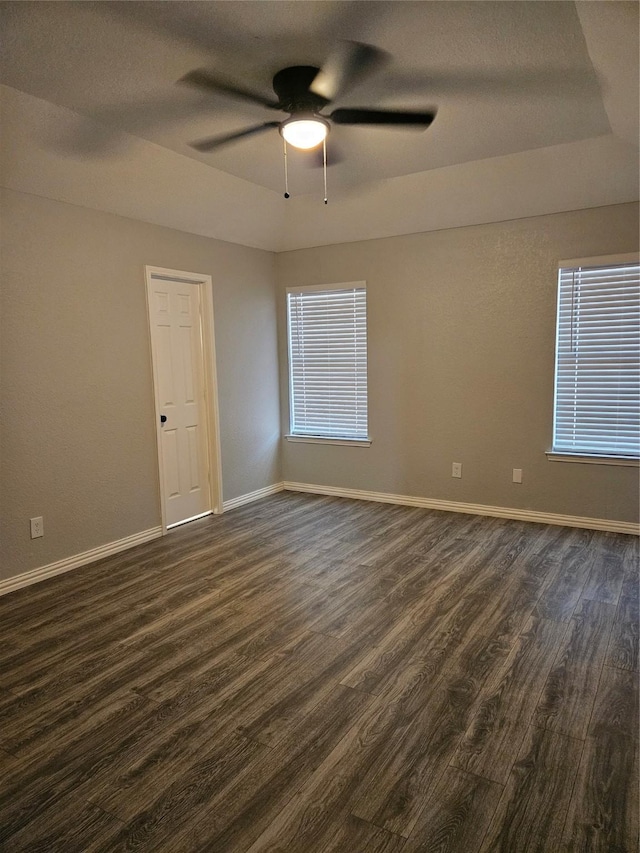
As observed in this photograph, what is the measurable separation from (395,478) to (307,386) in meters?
1.35

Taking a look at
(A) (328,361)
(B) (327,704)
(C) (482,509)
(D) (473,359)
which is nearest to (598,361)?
(D) (473,359)

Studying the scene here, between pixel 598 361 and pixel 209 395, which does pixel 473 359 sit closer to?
pixel 598 361

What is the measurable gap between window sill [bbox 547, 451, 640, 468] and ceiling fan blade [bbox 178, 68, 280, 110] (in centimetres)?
332

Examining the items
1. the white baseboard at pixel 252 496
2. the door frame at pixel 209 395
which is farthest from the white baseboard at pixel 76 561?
the white baseboard at pixel 252 496

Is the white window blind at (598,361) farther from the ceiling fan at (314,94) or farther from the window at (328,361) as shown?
the ceiling fan at (314,94)

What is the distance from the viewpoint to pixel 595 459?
4348 millimetres

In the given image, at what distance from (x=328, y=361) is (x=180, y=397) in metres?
1.59

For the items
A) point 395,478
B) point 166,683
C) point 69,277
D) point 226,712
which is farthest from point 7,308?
point 395,478

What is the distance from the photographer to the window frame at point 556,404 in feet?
13.6

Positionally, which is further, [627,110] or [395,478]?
[395,478]

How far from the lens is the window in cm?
537

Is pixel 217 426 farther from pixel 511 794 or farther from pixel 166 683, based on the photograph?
pixel 511 794

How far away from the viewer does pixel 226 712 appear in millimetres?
2258

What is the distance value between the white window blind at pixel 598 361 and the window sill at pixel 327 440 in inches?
69.9
